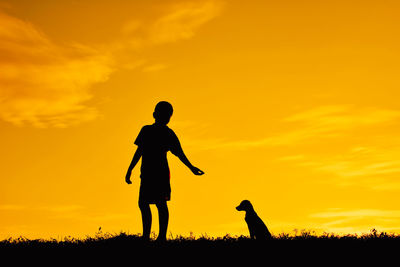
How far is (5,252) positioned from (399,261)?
302 inches

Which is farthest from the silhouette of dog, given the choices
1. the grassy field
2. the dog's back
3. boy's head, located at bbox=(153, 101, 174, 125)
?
boy's head, located at bbox=(153, 101, 174, 125)

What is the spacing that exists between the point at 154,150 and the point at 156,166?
33cm

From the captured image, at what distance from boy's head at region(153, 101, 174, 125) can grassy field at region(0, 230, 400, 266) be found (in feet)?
8.21

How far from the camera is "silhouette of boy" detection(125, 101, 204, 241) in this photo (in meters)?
12.2

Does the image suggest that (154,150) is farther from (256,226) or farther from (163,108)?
(256,226)

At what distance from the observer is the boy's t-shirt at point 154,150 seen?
1224cm

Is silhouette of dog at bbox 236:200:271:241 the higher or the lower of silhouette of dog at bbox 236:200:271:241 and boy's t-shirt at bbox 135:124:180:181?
the lower

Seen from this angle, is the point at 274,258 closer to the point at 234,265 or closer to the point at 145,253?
the point at 234,265

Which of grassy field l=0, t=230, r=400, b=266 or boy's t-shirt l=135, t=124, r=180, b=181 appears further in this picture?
boy's t-shirt l=135, t=124, r=180, b=181

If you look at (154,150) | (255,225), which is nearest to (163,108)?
(154,150)

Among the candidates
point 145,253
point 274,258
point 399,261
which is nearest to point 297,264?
point 274,258

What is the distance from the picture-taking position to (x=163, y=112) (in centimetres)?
1227

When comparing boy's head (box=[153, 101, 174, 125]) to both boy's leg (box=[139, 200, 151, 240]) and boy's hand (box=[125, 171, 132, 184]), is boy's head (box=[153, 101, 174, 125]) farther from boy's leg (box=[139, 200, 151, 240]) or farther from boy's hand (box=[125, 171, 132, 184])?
boy's leg (box=[139, 200, 151, 240])

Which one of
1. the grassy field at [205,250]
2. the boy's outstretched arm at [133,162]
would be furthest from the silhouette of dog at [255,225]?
the boy's outstretched arm at [133,162]
